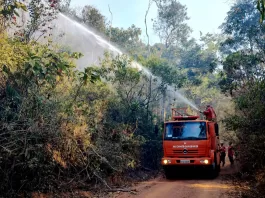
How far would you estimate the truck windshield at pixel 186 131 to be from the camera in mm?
12156

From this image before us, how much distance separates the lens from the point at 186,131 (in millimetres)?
→ 12367

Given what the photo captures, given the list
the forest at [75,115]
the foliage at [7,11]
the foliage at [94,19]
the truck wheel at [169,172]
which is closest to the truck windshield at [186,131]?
the forest at [75,115]

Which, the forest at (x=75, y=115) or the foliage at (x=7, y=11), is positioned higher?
the foliage at (x=7, y=11)

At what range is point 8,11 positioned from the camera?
8266 millimetres

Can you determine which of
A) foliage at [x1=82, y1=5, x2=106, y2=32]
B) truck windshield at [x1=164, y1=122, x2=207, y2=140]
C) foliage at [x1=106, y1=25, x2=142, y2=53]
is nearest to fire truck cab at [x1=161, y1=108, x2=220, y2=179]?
truck windshield at [x1=164, y1=122, x2=207, y2=140]

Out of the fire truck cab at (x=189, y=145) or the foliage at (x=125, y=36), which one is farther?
the foliage at (x=125, y=36)

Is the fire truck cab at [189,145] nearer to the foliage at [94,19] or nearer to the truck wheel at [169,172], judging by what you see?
the truck wheel at [169,172]

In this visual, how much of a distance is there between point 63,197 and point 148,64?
43.2 ft

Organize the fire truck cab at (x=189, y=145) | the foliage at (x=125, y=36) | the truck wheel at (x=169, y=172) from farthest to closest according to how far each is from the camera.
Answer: the foliage at (x=125, y=36)
the truck wheel at (x=169, y=172)
the fire truck cab at (x=189, y=145)

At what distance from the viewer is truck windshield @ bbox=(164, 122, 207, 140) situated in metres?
12.2

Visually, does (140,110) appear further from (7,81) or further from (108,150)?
(7,81)

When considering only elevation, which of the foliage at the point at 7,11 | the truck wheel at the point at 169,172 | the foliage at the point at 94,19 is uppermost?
the foliage at the point at 94,19

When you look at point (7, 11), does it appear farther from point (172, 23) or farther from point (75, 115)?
point (172, 23)

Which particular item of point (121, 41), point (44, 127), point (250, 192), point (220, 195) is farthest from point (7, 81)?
point (121, 41)
